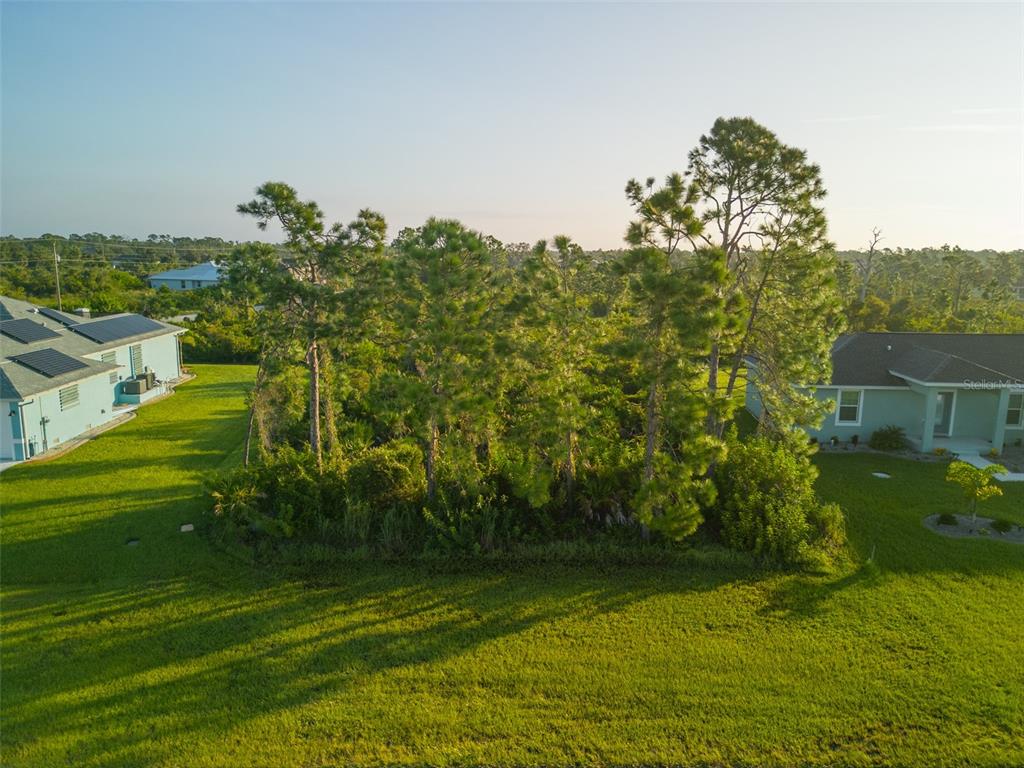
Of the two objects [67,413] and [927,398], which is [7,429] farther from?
[927,398]

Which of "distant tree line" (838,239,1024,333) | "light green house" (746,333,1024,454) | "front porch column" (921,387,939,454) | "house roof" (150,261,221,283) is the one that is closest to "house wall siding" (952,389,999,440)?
"light green house" (746,333,1024,454)

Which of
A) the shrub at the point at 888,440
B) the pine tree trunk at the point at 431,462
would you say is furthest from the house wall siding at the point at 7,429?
the shrub at the point at 888,440

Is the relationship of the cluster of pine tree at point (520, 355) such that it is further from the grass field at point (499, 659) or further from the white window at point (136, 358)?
the white window at point (136, 358)

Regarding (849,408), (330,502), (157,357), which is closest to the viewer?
(330,502)

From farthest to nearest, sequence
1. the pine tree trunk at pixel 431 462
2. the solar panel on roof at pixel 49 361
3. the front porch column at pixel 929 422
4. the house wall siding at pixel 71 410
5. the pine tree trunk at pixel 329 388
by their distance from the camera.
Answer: the front porch column at pixel 929 422
the solar panel on roof at pixel 49 361
the house wall siding at pixel 71 410
the pine tree trunk at pixel 329 388
the pine tree trunk at pixel 431 462

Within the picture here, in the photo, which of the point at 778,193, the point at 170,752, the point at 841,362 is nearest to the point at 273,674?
the point at 170,752

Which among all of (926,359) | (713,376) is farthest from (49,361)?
(926,359)
